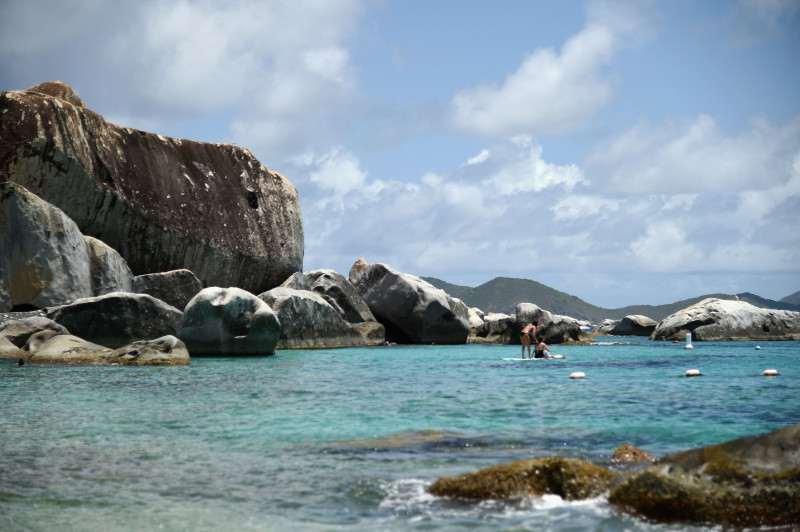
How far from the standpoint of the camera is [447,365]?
2342 cm

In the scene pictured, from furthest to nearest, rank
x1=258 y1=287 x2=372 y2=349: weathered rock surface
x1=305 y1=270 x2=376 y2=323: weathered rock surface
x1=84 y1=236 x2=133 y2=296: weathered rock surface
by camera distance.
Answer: x1=305 y1=270 x2=376 y2=323: weathered rock surface < x1=258 y1=287 x2=372 y2=349: weathered rock surface < x1=84 y1=236 x2=133 y2=296: weathered rock surface

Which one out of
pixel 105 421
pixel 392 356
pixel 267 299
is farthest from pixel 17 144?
pixel 105 421

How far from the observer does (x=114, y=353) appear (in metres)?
20.7

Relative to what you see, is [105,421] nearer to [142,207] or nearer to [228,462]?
[228,462]

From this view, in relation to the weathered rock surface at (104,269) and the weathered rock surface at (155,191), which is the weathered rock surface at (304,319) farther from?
the weathered rock surface at (155,191)

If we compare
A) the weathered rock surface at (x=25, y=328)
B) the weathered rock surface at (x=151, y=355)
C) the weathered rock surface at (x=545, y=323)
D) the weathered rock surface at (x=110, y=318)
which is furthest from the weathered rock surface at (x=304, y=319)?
the weathered rock surface at (x=545, y=323)

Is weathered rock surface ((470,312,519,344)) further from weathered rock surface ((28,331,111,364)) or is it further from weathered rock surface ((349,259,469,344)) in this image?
weathered rock surface ((28,331,111,364))

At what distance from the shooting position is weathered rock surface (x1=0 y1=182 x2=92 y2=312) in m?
26.2

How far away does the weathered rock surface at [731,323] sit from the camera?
4397cm

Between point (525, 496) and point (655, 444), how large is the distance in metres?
3.22

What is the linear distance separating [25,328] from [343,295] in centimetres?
1554

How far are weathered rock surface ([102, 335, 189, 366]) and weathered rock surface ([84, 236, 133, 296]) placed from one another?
8.29 m

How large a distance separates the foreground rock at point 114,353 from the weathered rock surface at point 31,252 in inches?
229

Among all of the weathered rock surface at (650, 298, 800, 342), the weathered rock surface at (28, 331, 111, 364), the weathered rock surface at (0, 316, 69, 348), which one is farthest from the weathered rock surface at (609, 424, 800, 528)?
the weathered rock surface at (650, 298, 800, 342)
